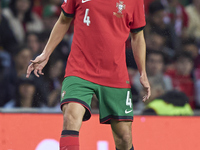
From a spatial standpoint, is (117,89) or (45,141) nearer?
(117,89)

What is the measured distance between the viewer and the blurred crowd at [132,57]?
5551 mm

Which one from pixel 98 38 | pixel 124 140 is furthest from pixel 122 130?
pixel 98 38

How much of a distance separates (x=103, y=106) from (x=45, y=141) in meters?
1.29

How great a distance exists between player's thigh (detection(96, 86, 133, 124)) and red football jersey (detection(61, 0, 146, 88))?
0.07m

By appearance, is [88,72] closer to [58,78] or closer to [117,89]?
[117,89]

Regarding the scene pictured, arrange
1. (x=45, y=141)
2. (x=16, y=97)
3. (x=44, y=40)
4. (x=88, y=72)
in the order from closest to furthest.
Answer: (x=88, y=72) < (x=45, y=141) < (x=16, y=97) < (x=44, y=40)

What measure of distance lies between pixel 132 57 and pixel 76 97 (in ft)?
9.19

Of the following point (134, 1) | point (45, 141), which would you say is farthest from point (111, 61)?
point (45, 141)

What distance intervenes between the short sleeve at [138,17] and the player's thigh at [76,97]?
2.15 feet

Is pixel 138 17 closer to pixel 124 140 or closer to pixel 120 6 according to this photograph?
pixel 120 6

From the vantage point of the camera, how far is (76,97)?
3.08 metres

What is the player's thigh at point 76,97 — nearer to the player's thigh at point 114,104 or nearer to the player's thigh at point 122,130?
the player's thigh at point 114,104

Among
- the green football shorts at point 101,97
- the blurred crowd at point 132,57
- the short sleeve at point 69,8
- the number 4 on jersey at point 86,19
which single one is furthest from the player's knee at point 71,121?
the blurred crowd at point 132,57

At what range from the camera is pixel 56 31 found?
3424mm
